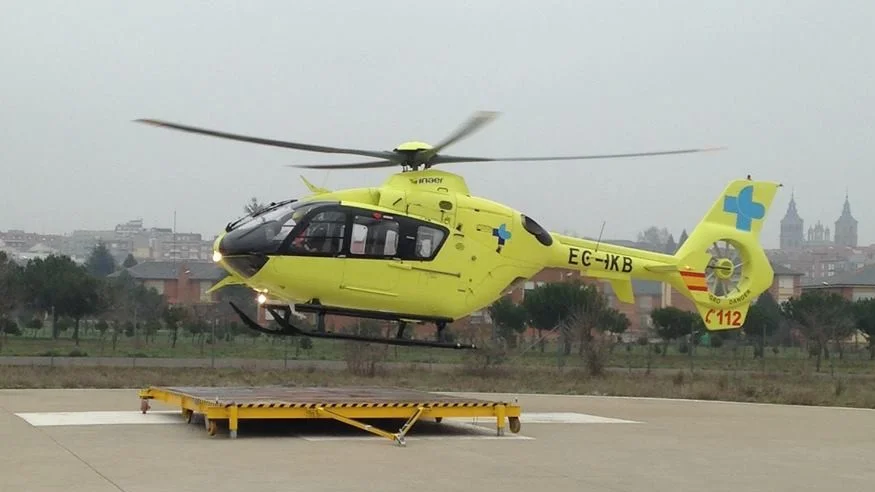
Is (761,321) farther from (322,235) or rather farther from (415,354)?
(322,235)

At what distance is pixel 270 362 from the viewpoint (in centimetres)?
4088

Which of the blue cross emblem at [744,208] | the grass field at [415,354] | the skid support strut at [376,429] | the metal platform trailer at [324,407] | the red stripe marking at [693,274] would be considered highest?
the blue cross emblem at [744,208]

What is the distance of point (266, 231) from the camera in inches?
734

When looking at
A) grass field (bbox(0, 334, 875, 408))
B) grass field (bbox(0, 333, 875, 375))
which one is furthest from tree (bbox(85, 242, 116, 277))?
grass field (bbox(0, 334, 875, 408))

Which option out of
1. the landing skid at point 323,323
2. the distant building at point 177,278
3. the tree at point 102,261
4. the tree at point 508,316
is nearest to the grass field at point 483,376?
the tree at point 508,316

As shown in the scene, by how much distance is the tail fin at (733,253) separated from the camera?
23.8 metres

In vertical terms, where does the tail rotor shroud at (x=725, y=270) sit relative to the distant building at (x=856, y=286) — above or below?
below

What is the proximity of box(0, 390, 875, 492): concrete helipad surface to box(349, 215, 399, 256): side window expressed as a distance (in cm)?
294

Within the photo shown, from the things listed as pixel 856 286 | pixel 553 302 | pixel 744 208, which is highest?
pixel 856 286

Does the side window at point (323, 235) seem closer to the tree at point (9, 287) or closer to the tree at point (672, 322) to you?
the tree at point (9, 287)

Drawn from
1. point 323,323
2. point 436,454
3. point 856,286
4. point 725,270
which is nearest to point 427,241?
point 323,323

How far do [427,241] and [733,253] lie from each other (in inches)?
307

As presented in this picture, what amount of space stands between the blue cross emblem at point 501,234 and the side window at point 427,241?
129 cm

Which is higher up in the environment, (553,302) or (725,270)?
(553,302)
